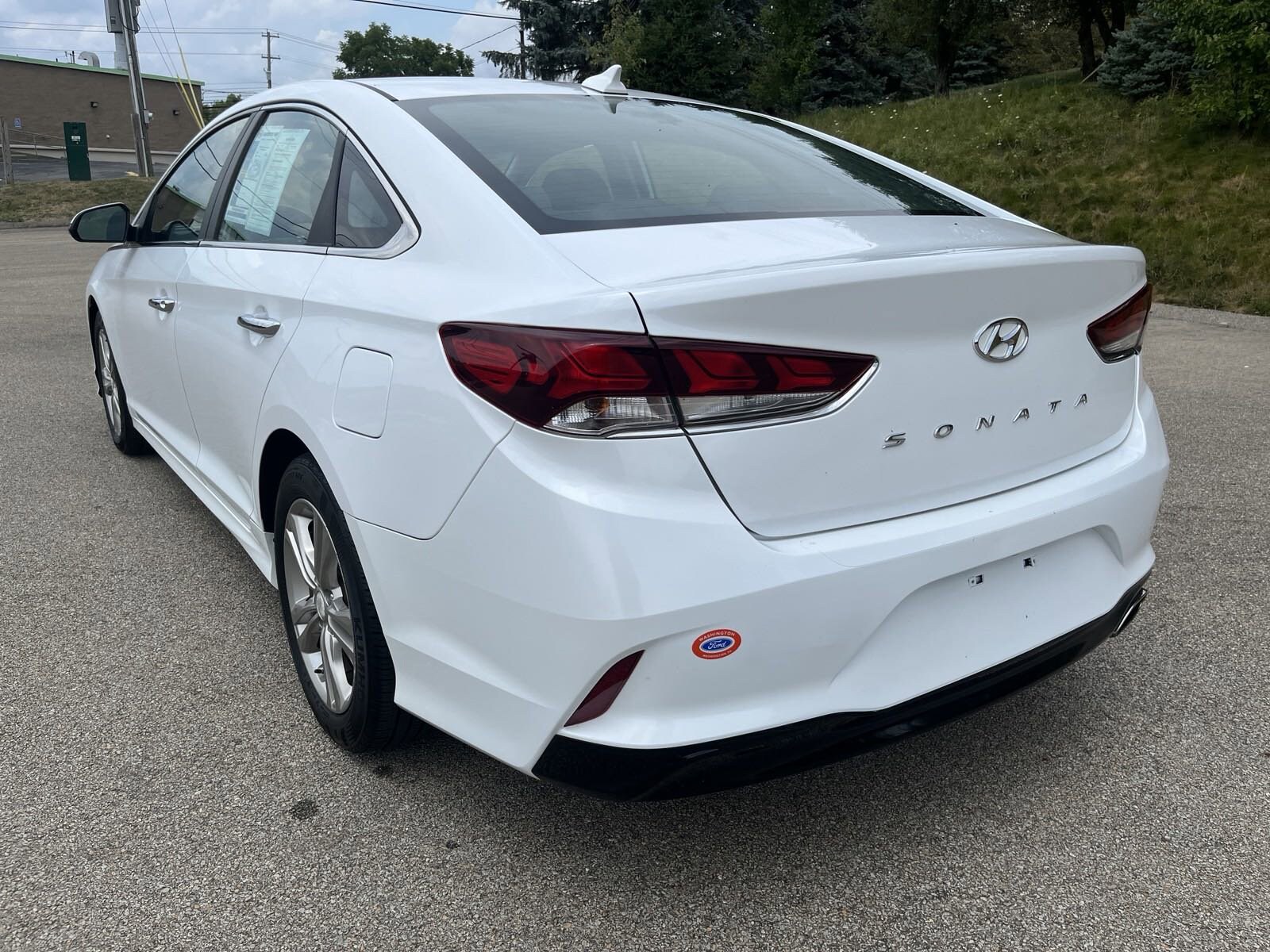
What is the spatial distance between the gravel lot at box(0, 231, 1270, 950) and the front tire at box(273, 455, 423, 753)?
0.13 metres

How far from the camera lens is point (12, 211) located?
22859 millimetres

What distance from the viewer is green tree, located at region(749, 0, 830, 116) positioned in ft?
88.7

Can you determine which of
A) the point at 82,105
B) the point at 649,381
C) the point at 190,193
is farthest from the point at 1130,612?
the point at 82,105

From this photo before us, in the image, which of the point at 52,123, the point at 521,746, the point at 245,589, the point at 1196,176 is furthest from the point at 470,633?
the point at 52,123

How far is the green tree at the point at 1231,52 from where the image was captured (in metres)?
12.1

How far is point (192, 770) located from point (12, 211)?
24800 mm

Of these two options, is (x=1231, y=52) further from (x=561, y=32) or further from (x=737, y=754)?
(x=561, y=32)

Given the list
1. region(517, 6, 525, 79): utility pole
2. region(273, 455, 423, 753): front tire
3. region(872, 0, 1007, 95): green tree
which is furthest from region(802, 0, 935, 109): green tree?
region(273, 455, 423, 753): front tire

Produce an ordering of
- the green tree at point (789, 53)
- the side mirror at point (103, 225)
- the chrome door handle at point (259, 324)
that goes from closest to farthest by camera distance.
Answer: the chrome door handle at point (259, 324) → the side mirror at point (103, 225) → the green tree at point (789, 53)

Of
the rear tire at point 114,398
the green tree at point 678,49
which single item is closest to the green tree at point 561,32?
the green tree at point 678,49

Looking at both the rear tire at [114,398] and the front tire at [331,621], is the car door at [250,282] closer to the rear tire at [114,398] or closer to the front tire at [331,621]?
the front tire at [331,621]

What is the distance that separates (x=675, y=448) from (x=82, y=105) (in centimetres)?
6331

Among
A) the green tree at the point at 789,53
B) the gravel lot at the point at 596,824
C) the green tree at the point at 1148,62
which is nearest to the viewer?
the gravel lot at the point at 596,824

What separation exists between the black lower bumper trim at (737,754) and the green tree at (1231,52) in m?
13.1
